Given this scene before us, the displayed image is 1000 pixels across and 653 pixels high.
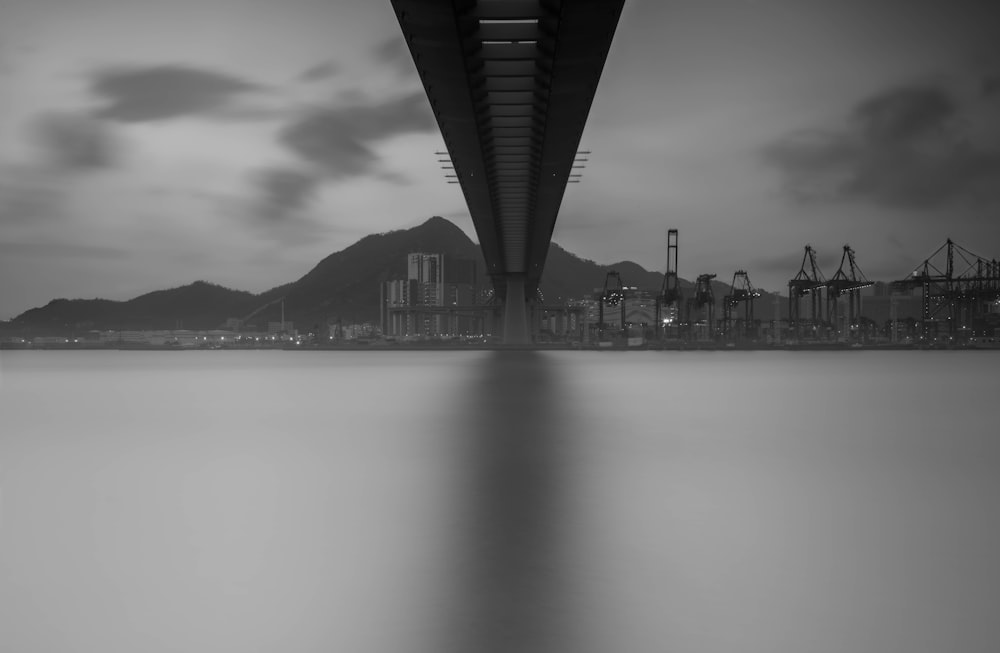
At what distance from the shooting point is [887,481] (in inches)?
417

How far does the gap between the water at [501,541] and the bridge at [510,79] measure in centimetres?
838

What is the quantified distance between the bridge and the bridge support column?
47263mm

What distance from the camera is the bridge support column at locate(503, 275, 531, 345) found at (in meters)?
88.0

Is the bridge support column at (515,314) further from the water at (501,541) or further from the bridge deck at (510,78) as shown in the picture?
the water at (501,541)

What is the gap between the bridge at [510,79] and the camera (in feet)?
57.6

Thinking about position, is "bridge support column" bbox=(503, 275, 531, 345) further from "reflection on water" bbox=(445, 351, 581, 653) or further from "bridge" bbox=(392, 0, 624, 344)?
"reflection on water" bbox=(445, 351, 581, 653)

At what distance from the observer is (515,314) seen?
313 feet

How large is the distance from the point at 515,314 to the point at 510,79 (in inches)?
2851

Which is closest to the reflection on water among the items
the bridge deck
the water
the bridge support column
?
the water

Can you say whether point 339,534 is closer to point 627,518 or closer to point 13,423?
point 627,518

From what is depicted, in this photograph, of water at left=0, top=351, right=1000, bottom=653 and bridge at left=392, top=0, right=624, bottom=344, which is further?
bridge at left=392, top=0, right=624, bottom=344

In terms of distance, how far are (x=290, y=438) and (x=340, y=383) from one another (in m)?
23.0

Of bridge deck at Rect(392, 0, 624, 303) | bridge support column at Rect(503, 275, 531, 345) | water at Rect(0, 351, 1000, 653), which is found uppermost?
bridge deck at Rect(392, 0, 624, 303)

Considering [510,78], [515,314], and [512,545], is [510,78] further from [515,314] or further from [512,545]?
[515,314]
